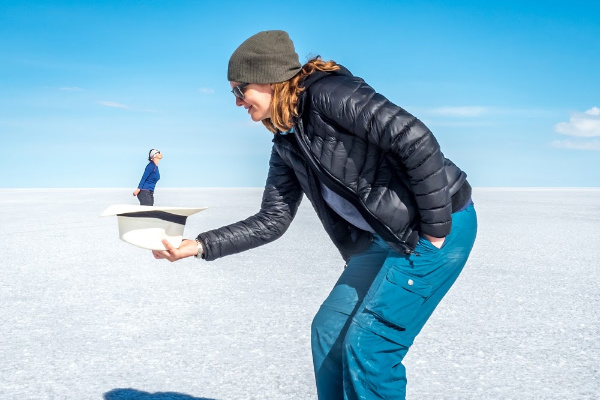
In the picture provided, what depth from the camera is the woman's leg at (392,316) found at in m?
2.13

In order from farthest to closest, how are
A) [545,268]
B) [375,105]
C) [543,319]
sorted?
[545,268]
[543,319]
[375,105]

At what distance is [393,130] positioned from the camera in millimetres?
2018

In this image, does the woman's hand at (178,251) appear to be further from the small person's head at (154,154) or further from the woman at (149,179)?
the small person's head at (154,154)

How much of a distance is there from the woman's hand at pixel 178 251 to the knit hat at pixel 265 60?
653mm

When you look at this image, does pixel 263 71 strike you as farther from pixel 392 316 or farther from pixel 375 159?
pixel 392 316

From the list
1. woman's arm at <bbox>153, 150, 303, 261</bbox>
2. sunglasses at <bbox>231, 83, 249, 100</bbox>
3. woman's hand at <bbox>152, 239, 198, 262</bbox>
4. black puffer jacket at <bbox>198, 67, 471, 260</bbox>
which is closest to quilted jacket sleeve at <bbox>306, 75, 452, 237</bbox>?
black puffer jacket at <bbox>198, 67, 471, 260</bbox>

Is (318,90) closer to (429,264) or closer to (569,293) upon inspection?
(429,264)

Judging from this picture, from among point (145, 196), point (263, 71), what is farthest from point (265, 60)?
point (145, 196)

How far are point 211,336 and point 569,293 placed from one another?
346 centimetres

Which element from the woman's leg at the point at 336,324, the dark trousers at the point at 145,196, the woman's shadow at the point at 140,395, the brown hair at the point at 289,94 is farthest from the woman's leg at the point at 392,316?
the dark trousers at the point at 145,196

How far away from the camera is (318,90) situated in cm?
208

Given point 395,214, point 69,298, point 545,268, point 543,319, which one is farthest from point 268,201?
point 545,268

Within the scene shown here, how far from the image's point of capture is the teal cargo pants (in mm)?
2133

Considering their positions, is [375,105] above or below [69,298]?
above
